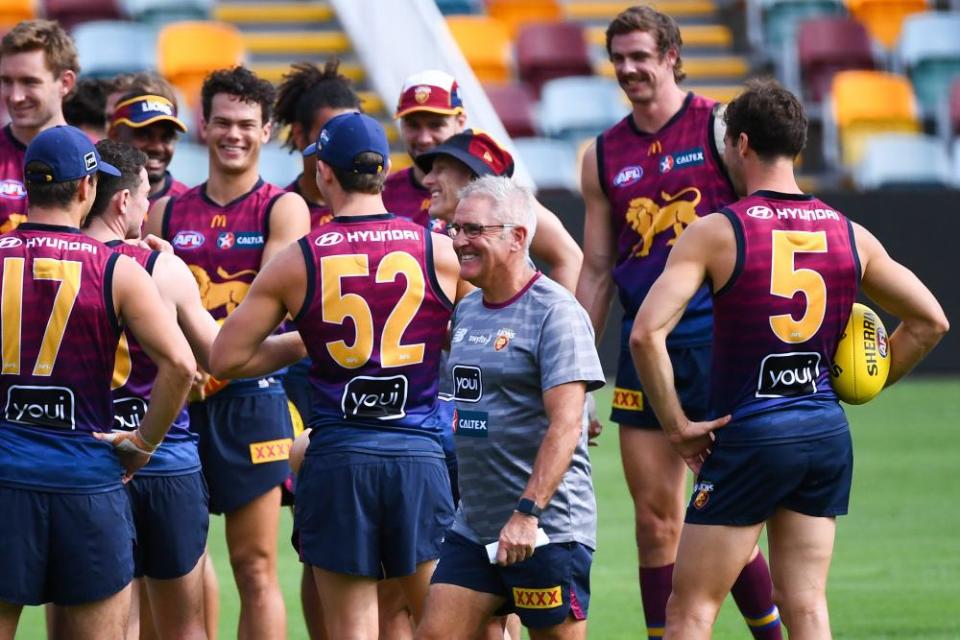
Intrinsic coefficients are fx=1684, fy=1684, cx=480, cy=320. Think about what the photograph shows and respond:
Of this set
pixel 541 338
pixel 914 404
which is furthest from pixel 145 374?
pixel 914 404

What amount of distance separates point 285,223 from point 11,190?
1223mm

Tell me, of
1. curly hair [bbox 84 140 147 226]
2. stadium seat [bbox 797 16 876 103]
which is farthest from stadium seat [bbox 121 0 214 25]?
curly hair [bbox 84 140 147 226]

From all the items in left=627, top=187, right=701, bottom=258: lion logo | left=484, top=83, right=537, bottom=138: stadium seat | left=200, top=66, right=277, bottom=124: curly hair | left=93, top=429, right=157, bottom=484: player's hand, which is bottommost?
left=93, top=429, right=157, bottom=484: player's hand

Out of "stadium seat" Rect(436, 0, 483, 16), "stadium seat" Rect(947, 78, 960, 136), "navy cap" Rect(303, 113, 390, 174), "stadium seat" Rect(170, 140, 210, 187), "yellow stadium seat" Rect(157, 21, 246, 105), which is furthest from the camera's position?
"stadium seat" Rect(436, 0, 483, 16)

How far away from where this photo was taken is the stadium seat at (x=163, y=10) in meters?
17.2

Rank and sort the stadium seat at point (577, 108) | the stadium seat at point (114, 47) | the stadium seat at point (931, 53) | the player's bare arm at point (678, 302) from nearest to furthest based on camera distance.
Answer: the player's bare arm at point (678, 302), the stadium seat at point (114, 47), the stadium seat at point (577, 108), the stadium seat at point (931, 53)

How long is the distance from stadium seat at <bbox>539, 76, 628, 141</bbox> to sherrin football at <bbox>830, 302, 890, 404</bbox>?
1196 cm

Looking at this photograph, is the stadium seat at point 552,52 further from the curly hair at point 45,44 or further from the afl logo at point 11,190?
the afl logo at point 11,190

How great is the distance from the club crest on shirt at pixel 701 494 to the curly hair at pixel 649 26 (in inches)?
86.9

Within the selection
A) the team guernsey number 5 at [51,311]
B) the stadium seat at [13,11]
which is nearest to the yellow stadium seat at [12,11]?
the stadium seat at [13,11]

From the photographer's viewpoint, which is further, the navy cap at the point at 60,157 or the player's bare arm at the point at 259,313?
the player's bare arm at the point at 259,313

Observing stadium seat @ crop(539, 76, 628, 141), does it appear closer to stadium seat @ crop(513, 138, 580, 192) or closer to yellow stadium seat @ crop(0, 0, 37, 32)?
stadium seat @ crop(513, 138, 580, 192)

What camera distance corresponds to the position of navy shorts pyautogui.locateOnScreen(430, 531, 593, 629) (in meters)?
5.23

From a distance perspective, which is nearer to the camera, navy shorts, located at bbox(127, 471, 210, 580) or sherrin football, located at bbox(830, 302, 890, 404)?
sherrin football, located at bbox(830, 302, 890, 404)
